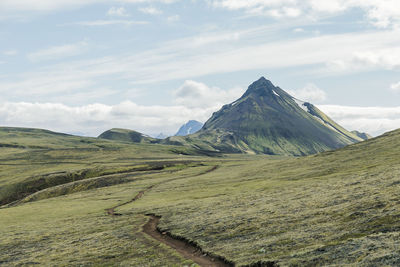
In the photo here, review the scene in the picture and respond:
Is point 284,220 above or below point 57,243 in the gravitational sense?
above

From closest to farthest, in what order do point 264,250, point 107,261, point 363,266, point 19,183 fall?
point 363,266, point 264,250, point 107,261, point 19,183

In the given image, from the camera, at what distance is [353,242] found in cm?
2886

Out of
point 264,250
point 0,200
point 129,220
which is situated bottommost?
point 0,200

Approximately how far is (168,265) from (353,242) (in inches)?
693

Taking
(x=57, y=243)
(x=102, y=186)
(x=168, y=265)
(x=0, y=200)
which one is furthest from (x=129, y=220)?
(x=0, y=200)

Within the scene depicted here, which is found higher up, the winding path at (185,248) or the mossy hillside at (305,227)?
the mossy hillside at (305,227)

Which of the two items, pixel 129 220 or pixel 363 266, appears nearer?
pixel 363 266

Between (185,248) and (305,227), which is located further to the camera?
(185,248)

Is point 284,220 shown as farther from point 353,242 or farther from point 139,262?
point 139,262

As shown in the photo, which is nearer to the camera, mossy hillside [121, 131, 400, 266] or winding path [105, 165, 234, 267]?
mossy hillside [121, 131, 400, 266]

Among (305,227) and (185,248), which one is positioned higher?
(305,227)

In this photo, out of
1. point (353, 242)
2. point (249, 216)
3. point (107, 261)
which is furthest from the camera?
point (249, 216)

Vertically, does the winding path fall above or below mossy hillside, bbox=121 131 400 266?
below

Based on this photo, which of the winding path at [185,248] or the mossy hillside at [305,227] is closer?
the mossy hillside at [305,227]
